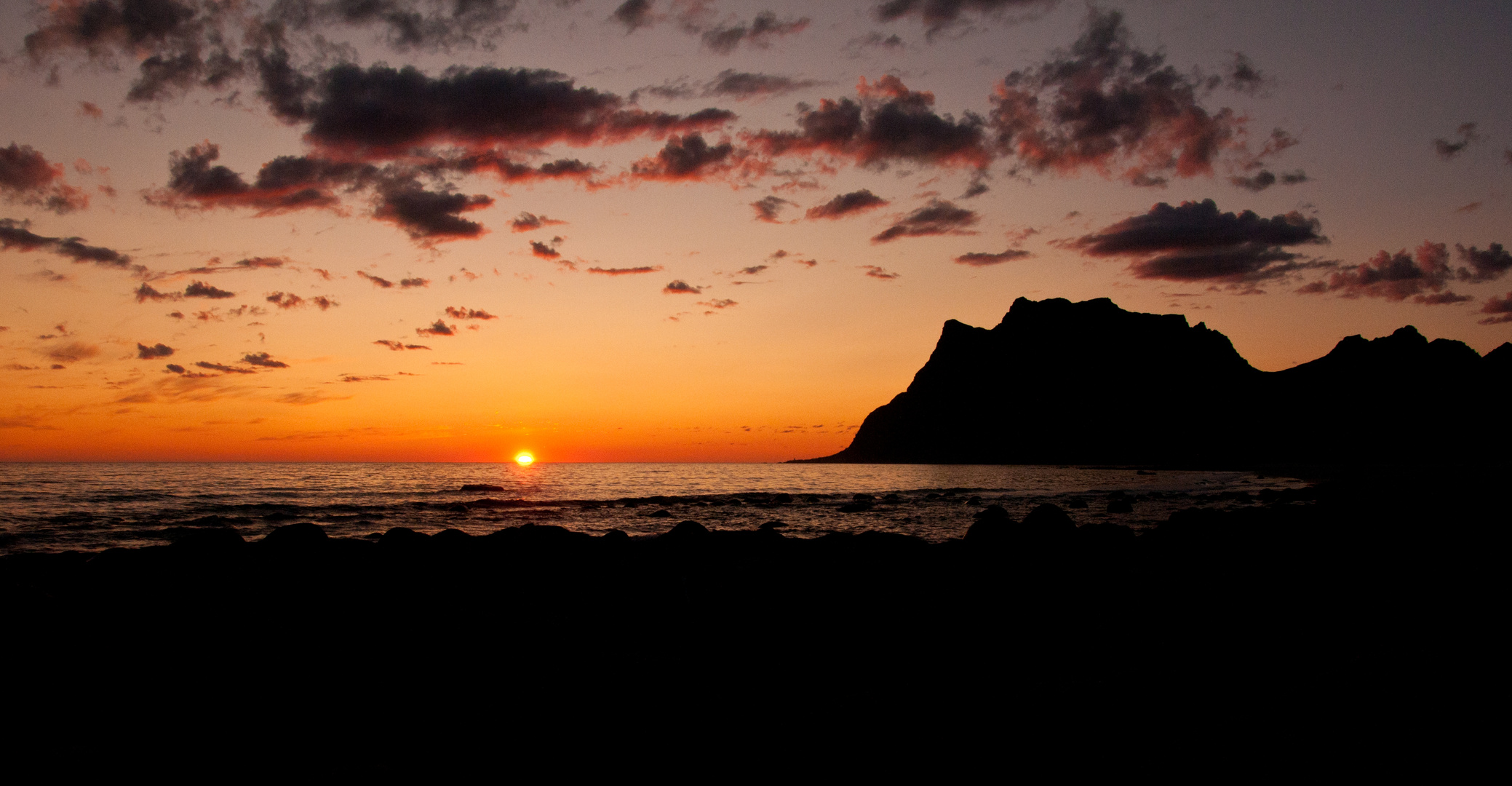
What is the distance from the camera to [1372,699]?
281 inches

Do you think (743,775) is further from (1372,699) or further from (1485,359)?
(1485,359)

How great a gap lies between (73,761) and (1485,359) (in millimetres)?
184431

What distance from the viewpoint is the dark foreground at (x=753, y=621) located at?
805 centimetres

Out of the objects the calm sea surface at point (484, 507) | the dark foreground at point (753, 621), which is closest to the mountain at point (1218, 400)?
the calm sea surface at point (484, 507)

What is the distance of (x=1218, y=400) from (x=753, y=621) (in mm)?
189826

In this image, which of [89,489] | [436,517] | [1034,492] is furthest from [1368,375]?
[89,489]

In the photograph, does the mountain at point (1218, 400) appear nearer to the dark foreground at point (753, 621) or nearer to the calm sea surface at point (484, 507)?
the calm sea surface at point (484, 507)

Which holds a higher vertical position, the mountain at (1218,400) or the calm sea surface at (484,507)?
the mountain at (1218,400)

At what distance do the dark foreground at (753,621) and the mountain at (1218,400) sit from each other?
136270 mm

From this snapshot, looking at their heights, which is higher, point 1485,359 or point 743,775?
point 1485,359

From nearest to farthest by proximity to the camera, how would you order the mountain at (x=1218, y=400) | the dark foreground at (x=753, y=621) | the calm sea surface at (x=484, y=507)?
1. the dark foreground at (x=753, y=621)
2. the calm sea surface at (x=484, y=507)
3. the mountain at (x=1218, y=400)

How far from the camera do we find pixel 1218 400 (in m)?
170

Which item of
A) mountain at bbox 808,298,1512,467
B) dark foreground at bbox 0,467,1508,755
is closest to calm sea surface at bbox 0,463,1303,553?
dark foreground at bbox 0,467,1508,755

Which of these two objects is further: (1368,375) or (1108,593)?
(1368,375)
